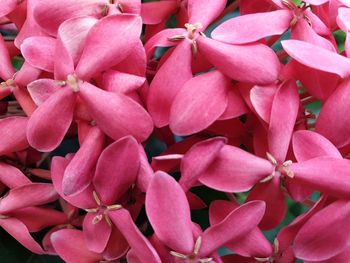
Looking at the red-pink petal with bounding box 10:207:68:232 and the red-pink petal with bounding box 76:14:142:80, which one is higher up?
the red-pink petal with bounding box 76:14:142:80

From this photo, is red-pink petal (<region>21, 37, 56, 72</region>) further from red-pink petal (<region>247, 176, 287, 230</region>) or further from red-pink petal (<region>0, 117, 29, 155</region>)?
red-pink petal (<region>247, 176, 287, 230</region>)

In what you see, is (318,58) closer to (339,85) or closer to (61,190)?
(339,85)

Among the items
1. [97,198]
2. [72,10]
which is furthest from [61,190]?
[72,10]

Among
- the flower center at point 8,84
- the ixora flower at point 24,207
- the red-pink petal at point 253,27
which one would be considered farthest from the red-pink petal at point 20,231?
the red-pink petal at point 253,27

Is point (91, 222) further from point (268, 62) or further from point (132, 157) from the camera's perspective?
point (268, 62)

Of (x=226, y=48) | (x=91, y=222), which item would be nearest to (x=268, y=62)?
(x=226, y=48)

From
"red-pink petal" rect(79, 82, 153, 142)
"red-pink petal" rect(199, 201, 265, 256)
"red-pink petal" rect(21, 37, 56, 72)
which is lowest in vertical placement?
"red-pink petal" rect(199, 201, 265, 256)

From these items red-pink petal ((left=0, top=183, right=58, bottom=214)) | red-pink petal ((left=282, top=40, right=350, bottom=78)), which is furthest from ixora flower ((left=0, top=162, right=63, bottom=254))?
red-pink petal ((left=282, top=40, right=350, bottom=78))
